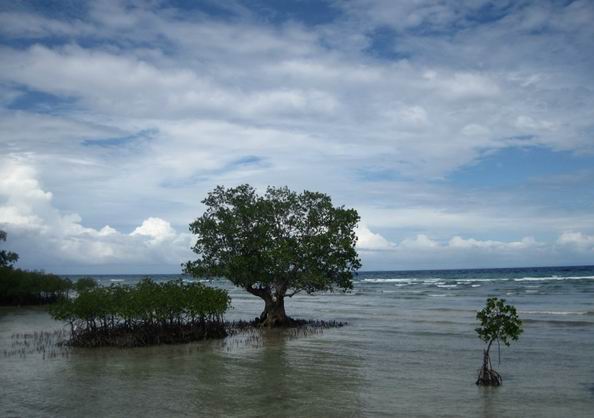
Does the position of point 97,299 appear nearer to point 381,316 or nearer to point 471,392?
point 471,392

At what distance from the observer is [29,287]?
53.4 meters

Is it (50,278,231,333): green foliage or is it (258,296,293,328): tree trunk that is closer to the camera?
(50,278,231,333): green foliage

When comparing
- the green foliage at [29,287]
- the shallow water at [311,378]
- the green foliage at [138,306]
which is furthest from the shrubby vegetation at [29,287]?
the green foliage at [138,306]

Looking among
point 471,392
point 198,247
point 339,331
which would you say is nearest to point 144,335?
point 198,247

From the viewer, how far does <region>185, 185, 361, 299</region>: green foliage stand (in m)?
33.8

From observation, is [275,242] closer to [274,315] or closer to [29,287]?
[274,315]

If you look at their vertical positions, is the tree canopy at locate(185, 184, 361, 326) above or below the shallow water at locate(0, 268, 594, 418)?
above

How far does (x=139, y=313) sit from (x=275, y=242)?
34.7 feet

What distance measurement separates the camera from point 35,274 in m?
54.8

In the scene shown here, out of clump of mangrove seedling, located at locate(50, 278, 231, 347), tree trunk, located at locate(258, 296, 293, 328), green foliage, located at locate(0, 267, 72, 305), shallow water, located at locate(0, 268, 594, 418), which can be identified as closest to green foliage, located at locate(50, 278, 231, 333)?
clump of mangrove seedling, located at locate(50, 278, 231, 347)

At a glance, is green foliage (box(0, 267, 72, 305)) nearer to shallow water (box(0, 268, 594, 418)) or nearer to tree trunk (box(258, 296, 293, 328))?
shallow water (box(0, 268, 594, 418))

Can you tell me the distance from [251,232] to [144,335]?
411 inches

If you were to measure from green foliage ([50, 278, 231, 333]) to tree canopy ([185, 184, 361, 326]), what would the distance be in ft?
18.8

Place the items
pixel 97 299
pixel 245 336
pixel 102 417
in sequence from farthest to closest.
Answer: pixel 245 336 < pixel 97 299 < pixel 102 417
